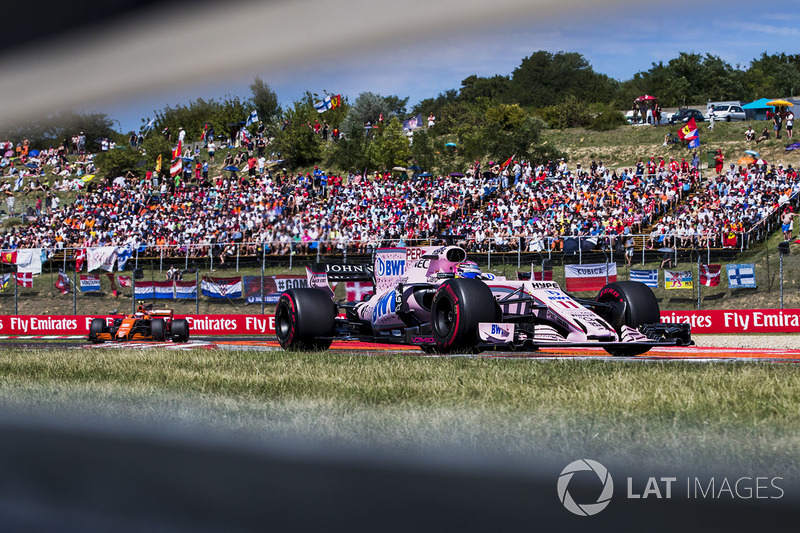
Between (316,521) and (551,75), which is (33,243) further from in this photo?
(551,75)

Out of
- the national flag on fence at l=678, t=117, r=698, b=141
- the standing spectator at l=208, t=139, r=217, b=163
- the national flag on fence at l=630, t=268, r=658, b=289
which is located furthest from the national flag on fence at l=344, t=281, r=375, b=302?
the standing spectator at l=208, t=139, r=217, b=163

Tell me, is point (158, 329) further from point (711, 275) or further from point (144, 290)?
point (711, 275)

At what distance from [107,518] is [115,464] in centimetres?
64

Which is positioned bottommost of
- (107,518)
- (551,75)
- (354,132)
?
(107,518)

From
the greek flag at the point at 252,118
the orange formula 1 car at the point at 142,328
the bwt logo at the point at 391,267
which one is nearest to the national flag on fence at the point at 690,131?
the greek flag at the point at 252,118

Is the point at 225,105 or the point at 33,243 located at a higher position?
the point at 225,105

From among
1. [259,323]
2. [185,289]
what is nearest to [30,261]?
[185,289]

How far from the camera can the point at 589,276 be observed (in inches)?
964

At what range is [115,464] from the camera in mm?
4605

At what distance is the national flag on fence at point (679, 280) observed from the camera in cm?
2398

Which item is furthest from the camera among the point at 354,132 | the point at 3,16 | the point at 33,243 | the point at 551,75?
the point at 551,75

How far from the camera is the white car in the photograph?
5416 centimetres

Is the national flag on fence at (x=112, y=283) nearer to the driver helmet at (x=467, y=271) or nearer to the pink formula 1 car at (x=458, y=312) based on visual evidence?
the pink formula 1 car at (x=458, y=312)

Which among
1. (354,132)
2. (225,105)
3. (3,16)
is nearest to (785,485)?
(3,16)
